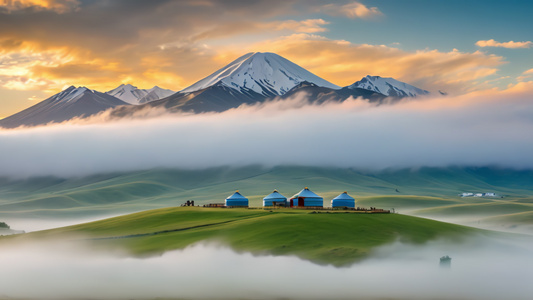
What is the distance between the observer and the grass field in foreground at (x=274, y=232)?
305ft

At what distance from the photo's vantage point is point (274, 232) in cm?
10019

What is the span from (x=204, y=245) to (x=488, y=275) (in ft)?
127

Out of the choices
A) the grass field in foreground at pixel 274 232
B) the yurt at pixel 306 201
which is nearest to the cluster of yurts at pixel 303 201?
the yurt at pixel 306 201

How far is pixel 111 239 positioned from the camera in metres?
110

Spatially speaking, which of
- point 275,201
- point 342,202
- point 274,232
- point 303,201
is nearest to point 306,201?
point 303,201

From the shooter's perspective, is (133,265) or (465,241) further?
(465,241)

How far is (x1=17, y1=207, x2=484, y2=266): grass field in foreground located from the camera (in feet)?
305

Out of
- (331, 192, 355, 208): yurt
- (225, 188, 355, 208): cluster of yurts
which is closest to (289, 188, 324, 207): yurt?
(225, 188, 355, 208): cluster of yurts

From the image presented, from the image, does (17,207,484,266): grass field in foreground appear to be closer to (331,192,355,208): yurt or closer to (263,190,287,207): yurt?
(331,192,355,208): yurt

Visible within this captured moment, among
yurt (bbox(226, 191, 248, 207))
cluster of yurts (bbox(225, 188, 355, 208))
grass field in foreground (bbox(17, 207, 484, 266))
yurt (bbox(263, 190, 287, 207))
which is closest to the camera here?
grass field in foreground (bbox(17, 207, 484, 266))

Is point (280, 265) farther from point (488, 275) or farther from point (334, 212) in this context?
point (334, 212)

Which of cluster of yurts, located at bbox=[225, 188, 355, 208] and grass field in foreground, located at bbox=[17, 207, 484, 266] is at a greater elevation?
cluster of yurts, located at bbox=[225, 188, 355, 208]

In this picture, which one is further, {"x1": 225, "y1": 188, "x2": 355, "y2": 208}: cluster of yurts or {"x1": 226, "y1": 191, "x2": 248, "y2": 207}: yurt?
{"x1": 226, "y1": 191, "x2": 248, "y2": 207}: yurt

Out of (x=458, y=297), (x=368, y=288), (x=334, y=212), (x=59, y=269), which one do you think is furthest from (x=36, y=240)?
(x=458, y=297)
